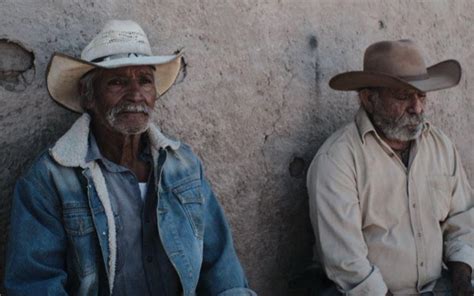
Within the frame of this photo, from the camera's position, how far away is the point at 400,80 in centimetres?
343

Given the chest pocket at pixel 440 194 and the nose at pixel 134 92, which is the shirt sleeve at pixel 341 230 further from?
the nose at pixel 134 92

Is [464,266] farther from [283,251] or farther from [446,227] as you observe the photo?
[283,251]

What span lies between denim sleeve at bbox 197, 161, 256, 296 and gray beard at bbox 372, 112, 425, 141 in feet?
3.22

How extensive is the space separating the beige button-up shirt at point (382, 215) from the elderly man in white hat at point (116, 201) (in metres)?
0.53

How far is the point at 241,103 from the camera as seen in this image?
361cm

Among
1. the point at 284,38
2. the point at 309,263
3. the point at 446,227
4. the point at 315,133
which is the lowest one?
the point at 309,263

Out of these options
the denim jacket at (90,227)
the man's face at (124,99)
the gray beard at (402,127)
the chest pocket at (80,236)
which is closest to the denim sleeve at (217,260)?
the denim jacket at (90,227)

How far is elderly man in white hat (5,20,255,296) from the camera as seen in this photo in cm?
261

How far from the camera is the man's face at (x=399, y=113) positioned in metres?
3.51

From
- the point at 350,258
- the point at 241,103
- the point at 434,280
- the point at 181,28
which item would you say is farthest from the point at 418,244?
the point at 181,28

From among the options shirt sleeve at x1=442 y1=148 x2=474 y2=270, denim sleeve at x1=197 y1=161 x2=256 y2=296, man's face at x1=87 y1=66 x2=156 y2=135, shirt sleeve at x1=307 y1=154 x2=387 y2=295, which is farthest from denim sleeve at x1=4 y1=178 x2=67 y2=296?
shirt sleeve at x1=442 y1=148 x2=474 y2=270

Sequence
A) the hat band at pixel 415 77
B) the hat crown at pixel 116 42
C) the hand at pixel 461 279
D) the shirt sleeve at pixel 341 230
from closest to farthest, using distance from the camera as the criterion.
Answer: the hat crown at pixel 116 42 < the shirt sleeve at pixel 341 230 < the hand at pixel 461 279 < the hat band at pixel 415 77

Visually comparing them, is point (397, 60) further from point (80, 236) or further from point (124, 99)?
point (80, 236)

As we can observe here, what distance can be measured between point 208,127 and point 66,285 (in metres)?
1.13
